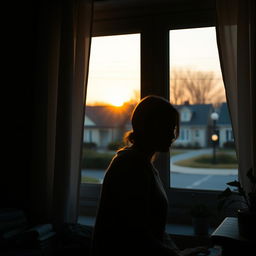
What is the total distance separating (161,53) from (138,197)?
143cm

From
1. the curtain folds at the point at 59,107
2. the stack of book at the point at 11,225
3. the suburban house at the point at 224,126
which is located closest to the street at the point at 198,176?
the suburban house at the point at 224,126

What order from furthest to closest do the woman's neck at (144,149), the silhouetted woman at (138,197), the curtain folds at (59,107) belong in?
1. the curtain folds at (59,107)
2. the woman's neck at (144,149)
3. the silhouetted woman at (138,197)

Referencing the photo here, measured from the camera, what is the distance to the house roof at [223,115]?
2326mm

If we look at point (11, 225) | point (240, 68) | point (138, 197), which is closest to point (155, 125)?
point (138, 197)

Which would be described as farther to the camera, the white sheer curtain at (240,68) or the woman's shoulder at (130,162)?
the white sheer curtain at (240,68)

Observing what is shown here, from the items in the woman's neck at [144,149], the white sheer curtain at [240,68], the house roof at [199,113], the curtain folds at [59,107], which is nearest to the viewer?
the woman's neck at [144,149]

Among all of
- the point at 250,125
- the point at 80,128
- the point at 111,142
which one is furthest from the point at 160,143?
the point at 111,142

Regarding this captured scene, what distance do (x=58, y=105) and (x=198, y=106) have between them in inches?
35.8

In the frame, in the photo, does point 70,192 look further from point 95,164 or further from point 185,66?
point 185,66

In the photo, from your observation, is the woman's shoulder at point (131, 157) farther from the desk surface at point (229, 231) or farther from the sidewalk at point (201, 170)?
the sidewalk at point (201, 170)

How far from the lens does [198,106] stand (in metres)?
2.41

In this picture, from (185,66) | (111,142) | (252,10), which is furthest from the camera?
(111,142)

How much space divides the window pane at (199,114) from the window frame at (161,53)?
0.05 meters

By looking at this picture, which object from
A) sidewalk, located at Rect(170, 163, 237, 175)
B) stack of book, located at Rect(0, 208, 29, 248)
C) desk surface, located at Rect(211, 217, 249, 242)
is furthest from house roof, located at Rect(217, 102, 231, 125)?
stack of book, located at Rect(0, 208, 29, 248)
